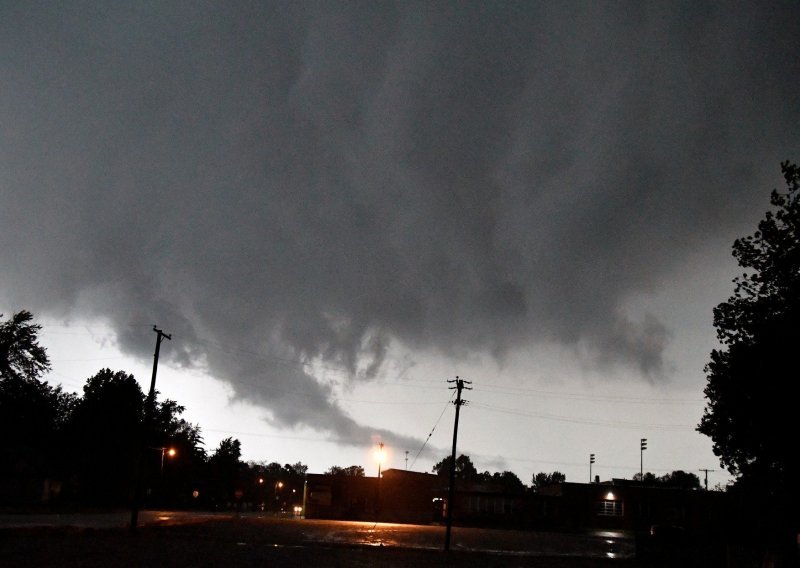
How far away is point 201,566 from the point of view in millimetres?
24188

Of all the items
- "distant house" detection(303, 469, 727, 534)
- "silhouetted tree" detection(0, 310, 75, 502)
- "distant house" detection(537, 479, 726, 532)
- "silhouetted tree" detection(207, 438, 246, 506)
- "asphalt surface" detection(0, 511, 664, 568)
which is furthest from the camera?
"silhouetted tree" detection(207, 438, 246, 506)

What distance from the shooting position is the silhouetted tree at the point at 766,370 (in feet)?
115

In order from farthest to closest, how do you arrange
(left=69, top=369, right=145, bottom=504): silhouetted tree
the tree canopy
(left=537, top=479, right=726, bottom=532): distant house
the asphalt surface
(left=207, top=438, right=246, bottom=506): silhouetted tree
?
(left=207, top=438, right=246, bottom=506): silhouetted tree < (left=69, top=369, right=145, bottom=504): silhouetted tree < (left=537, top=479, right=726, bottom=532): distant house < the tree canopy < the asphalt surface

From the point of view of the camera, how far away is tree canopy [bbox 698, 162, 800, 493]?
115 feet

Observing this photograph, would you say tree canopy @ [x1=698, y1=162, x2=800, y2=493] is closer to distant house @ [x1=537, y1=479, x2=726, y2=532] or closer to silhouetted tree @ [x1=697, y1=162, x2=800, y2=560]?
silhouetted tree @ [x1=697, y1=162, x2=800, y2=560]

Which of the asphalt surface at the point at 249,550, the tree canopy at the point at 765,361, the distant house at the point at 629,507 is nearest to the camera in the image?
the asphalt surface at the point at 249,550

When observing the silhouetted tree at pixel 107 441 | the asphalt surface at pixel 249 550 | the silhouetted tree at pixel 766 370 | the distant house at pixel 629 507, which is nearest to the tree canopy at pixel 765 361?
the silhouetted tree at pixel 766 370

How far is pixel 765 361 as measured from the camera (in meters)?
35.4

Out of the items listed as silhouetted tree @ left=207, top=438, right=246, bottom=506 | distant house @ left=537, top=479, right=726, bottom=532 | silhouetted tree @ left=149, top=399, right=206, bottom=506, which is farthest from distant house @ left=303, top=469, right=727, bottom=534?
silhouetted tree @ left=207, top=438, right=246, bottom=506

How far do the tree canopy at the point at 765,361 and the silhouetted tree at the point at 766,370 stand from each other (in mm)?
46

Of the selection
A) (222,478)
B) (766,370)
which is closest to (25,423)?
(222,478)

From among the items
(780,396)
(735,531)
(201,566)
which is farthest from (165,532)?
(735,531)

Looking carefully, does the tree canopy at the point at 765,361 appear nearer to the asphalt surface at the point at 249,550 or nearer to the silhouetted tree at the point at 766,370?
the silhouetted tree at the point at 766,370

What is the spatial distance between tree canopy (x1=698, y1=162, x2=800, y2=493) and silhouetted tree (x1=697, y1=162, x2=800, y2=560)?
0.05m
